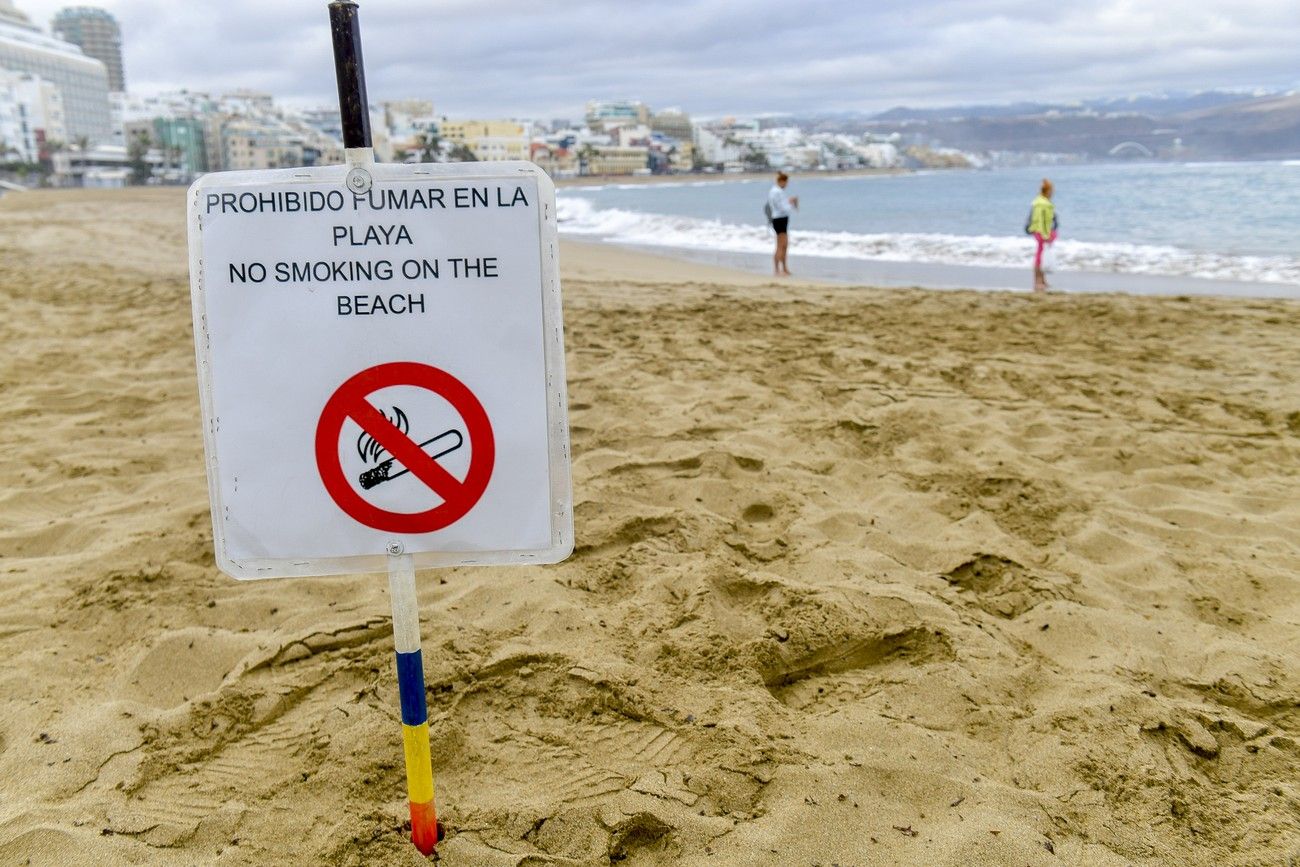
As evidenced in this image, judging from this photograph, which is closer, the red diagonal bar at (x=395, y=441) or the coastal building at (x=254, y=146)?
the red diagonal bar at (x=395, y=441)

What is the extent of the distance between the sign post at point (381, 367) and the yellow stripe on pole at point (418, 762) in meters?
0.22

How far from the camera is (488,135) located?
433ft

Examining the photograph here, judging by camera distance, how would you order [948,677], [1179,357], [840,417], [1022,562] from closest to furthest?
[948,677], [1022,562], [840,417], [1179,357]

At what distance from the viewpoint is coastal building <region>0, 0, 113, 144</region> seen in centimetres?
12406

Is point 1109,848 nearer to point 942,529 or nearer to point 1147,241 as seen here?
point 942,529

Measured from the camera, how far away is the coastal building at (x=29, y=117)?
97.4 m

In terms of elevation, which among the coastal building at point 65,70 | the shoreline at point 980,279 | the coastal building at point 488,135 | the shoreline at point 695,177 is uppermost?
the coastal building at point 65,70

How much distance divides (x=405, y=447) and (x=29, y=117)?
430 ft

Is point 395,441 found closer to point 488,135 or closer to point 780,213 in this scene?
point 780,213

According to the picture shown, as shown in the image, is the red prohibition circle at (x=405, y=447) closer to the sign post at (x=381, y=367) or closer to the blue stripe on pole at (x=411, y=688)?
the sign post at (x=381, y=367)

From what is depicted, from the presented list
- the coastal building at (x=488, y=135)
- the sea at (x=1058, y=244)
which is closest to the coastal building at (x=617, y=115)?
the coastal building at (x=488, y=135)

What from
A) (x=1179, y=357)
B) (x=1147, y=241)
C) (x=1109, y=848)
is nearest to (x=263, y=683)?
(x=1109, y=848)

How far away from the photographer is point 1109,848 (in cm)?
182

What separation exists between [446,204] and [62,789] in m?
1.58
